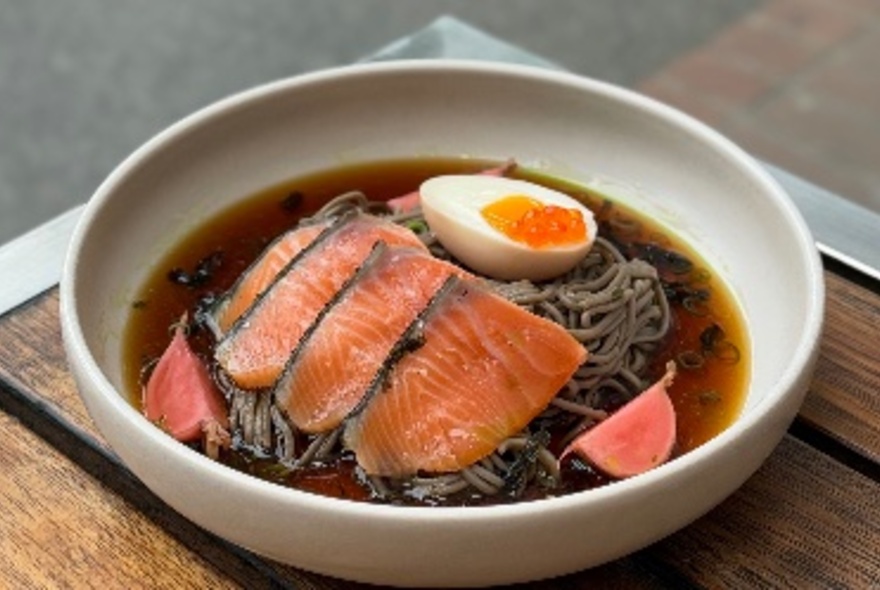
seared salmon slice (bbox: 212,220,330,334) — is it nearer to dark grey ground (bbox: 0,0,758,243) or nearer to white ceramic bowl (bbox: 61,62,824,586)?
white ceramic bowl (bbox: 61,62,824,586)

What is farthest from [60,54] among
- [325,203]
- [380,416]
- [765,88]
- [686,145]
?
[380,416]

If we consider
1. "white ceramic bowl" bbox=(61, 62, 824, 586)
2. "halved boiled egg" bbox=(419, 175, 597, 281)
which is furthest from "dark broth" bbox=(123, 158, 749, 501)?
"halved boiled egg" bbox=(419, 175, 597, 281)

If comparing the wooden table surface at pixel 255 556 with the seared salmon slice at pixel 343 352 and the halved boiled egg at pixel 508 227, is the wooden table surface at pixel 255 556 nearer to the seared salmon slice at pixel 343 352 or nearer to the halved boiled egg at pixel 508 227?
the seared salmon slice at pixel 343 352

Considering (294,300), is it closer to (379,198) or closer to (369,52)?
(379,198)

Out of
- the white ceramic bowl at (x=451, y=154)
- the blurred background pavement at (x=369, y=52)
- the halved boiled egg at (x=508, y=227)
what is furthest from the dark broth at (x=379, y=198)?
the blurred background pavement at (x=369, y=52)

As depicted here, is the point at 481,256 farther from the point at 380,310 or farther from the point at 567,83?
the point at 567,83

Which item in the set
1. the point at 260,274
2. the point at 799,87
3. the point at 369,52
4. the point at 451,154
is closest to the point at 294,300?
the point at 260,274
